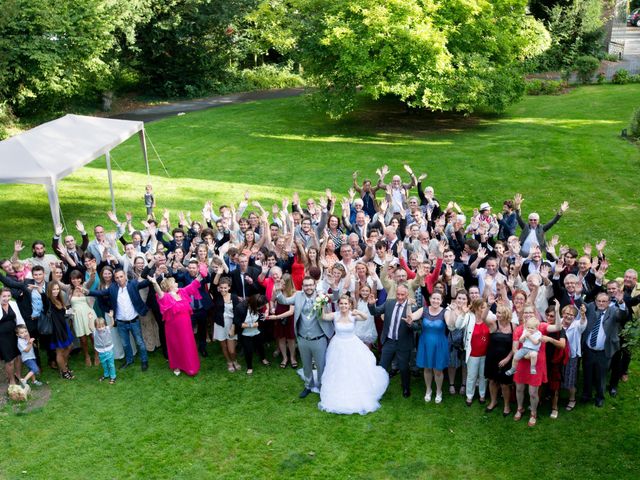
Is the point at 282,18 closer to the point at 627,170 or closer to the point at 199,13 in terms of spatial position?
the point at 199,13

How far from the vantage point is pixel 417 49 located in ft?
69.1

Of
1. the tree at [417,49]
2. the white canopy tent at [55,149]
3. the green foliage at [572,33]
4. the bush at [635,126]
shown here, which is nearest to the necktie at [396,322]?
the white canopy tent at [55,149]

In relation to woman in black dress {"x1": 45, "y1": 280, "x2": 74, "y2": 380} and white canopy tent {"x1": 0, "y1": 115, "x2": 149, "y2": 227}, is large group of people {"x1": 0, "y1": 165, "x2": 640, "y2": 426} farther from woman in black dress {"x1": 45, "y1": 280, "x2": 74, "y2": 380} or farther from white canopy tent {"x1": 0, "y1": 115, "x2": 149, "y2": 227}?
white canopy tent {"x1": 0, "y1": 115, "x2": 149, "y2": 227}

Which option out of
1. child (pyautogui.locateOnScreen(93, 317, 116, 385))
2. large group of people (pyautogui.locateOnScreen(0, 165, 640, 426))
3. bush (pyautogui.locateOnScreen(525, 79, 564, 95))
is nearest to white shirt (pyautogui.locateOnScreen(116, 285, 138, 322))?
large group of people (pyautogui.locateOnScreen(0, 165, 640, 426))

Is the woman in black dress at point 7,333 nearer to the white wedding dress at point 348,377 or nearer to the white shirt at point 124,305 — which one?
the white shirt at point 124,305

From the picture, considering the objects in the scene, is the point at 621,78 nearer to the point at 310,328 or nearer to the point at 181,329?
the point at 310,328

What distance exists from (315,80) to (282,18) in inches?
139

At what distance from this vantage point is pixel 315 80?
79.3 feet

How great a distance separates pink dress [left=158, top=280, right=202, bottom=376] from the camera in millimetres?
9203

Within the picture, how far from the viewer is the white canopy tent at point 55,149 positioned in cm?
1338

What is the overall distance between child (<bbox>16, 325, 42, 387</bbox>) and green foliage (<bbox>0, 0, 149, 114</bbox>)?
1780 centimetres

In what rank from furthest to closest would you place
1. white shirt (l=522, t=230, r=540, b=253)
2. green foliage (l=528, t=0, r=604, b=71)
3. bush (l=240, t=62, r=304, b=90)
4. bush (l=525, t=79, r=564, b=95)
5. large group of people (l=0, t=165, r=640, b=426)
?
bush (l=240, t=62, r=304, b=90)
green foliage (l=528, t=0, r=604, b=71)
bush (l=525, t=79, r=564, b=95)
white shirt (l=522, t=230, r=540, b=253)
large group of people (l=0, t=165, r=640, b=426)

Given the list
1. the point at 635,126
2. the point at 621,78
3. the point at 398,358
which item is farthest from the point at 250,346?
the point at 621,78

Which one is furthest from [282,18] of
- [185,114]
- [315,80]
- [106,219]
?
[106,219]
